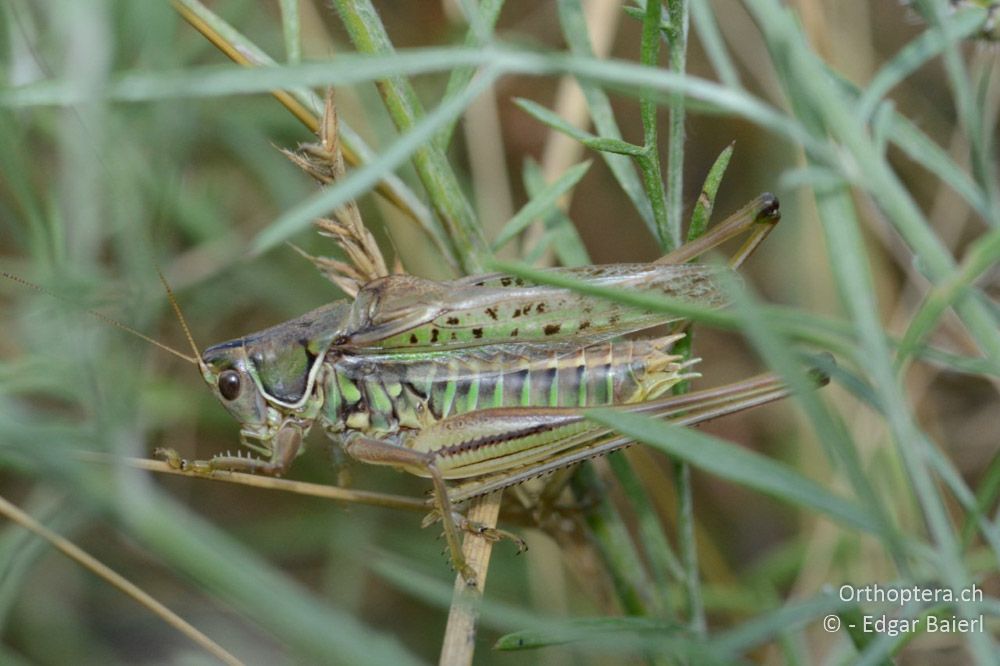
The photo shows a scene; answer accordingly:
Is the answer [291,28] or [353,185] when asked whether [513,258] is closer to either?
[291,28]

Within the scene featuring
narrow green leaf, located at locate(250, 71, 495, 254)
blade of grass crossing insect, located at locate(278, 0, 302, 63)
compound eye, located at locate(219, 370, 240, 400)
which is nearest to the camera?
narrow green leaf, located at locate(250, 71, 495, 254)

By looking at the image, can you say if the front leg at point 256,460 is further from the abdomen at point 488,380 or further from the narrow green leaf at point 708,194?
the narrow green leaf at point 708,194

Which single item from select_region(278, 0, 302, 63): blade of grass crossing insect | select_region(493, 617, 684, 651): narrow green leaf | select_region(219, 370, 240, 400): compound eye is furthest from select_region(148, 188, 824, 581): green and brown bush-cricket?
select_region(278, 0, 302, 63): blade of grass crossing insect

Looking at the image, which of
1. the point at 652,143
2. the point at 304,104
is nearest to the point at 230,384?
the point at 304,104

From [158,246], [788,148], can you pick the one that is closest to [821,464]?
[788,148]

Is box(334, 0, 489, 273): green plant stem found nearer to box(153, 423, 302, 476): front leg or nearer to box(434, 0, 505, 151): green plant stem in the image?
box(434, 0, 505, 151): green plant stem

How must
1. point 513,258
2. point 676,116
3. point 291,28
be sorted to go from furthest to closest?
point 513,258 → point 291,28 → point 676,116

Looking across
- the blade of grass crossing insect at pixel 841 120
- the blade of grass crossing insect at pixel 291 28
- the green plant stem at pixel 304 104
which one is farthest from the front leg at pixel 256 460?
the blade of grass crossing insect at pixel 841 120
